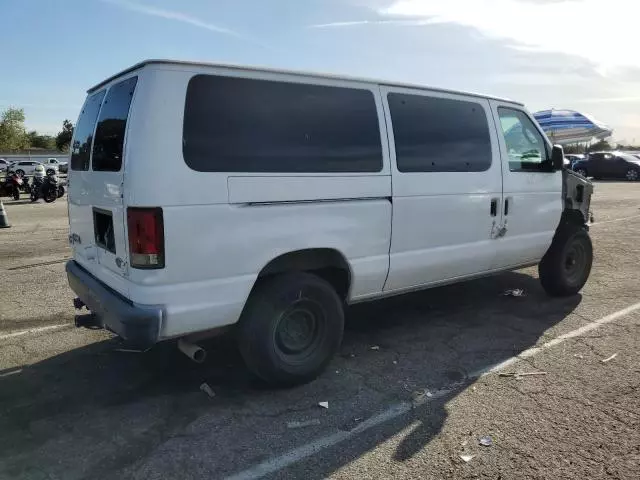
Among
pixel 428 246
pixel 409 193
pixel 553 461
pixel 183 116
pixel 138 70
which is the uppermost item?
pixel 138 70

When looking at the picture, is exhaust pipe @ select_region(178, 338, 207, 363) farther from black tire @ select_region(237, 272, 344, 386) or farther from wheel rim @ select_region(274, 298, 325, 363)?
wheel rim @ select_region(274, 298, 325, 363)

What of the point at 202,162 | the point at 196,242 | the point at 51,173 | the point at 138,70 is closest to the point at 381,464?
the point at 196,242

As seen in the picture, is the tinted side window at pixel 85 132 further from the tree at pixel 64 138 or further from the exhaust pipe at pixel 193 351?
the tree at pixel 64 138

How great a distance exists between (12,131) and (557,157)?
9244 cm

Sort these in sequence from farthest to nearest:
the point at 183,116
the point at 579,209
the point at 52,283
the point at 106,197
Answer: the point at 52,283 < the point at 579,209 < the point at 106,197 < the point at 183,116

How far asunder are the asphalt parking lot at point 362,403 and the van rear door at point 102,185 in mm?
895

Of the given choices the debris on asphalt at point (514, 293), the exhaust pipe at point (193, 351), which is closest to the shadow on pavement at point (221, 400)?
the exhaust pipe at point (193, 351)

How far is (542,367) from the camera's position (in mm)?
4266

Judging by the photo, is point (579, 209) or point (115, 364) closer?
point (115, 364)

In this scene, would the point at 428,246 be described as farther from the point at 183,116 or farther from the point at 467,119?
the point at 183,116

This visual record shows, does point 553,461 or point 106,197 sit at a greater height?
point 106,197

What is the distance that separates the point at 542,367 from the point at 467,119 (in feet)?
7.52

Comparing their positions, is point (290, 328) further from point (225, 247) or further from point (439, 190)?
point (439, 190)

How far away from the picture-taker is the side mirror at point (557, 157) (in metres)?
5.57
